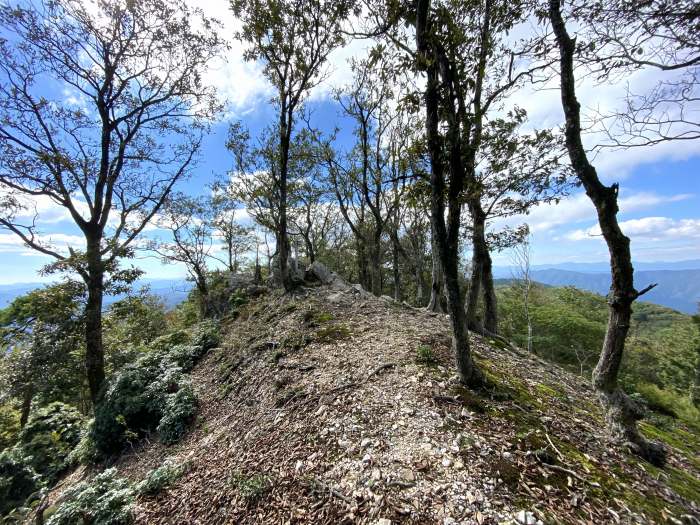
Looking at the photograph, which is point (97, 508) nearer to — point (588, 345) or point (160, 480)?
point (160, 480)

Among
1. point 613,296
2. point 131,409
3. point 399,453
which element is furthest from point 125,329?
point 613,296

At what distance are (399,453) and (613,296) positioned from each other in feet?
11.3

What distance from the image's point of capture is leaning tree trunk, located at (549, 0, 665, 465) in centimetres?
338

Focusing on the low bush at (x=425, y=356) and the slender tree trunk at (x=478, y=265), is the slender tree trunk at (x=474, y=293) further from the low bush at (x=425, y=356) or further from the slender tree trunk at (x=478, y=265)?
the low bush at (x=425, y=356)

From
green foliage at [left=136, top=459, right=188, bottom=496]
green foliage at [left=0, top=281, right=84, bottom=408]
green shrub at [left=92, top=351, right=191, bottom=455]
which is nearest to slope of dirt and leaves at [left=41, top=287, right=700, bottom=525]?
green foliage at [left=136, top=459, right=188, bottom=496]

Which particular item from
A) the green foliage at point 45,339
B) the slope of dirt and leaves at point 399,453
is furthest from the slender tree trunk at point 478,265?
the green foliage at point 45,339

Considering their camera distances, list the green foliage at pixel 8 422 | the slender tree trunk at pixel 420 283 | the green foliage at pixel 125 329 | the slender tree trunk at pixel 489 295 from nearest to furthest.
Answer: the slender tree trunk at pixel 489 295 → the green foliage at pixel 125 329 → the green foliage at pixel 8 422 → the slender tree trunk at pixel 420 283


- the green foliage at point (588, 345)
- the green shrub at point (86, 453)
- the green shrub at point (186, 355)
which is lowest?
the green foliage at point (588, 345)

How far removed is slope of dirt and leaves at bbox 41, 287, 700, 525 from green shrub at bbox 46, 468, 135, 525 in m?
0.17

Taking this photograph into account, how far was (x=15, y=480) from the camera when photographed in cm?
766

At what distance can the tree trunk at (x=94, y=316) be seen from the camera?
944cm

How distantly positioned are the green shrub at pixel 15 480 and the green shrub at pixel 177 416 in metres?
4.63

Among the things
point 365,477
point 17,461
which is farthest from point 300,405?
point 17,461

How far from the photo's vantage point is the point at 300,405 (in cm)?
475
